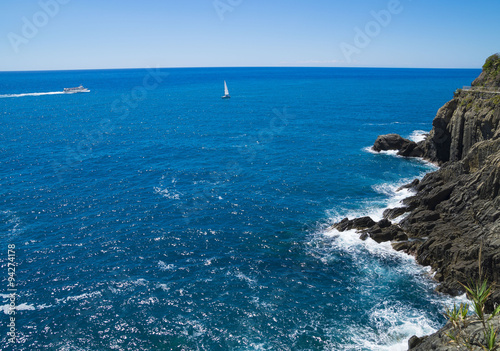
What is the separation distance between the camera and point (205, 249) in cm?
5878

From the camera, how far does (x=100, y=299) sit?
155 feet

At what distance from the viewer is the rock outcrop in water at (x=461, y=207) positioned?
4656 cm

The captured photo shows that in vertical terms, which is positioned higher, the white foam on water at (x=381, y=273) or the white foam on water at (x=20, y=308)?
the white foam on water at (x=381, y=273)

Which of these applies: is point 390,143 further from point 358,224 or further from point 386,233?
point 386,233

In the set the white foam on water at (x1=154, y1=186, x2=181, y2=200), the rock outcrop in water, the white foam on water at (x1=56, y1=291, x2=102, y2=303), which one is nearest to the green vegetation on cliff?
the rock outcrop in water

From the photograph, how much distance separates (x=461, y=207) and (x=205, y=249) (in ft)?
136

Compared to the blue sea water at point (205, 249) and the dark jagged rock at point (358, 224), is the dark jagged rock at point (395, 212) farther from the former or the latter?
the dark jagged rock at point (358, 224)

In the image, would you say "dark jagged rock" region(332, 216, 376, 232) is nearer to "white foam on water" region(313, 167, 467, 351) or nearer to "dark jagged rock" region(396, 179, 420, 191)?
"white foam on water" region(313, 167, 467, 351)

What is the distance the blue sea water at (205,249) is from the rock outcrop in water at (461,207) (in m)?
3.27

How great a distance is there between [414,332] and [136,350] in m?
31.2

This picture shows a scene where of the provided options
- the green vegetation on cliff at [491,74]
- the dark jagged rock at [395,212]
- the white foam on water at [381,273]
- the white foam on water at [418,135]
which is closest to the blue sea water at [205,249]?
the white foam on water at [381,273]

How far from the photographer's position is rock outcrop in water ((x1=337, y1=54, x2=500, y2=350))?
46.6 metres

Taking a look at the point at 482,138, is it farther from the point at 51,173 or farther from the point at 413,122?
the point at 51,173

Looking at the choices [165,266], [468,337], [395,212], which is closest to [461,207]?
[395,212]
